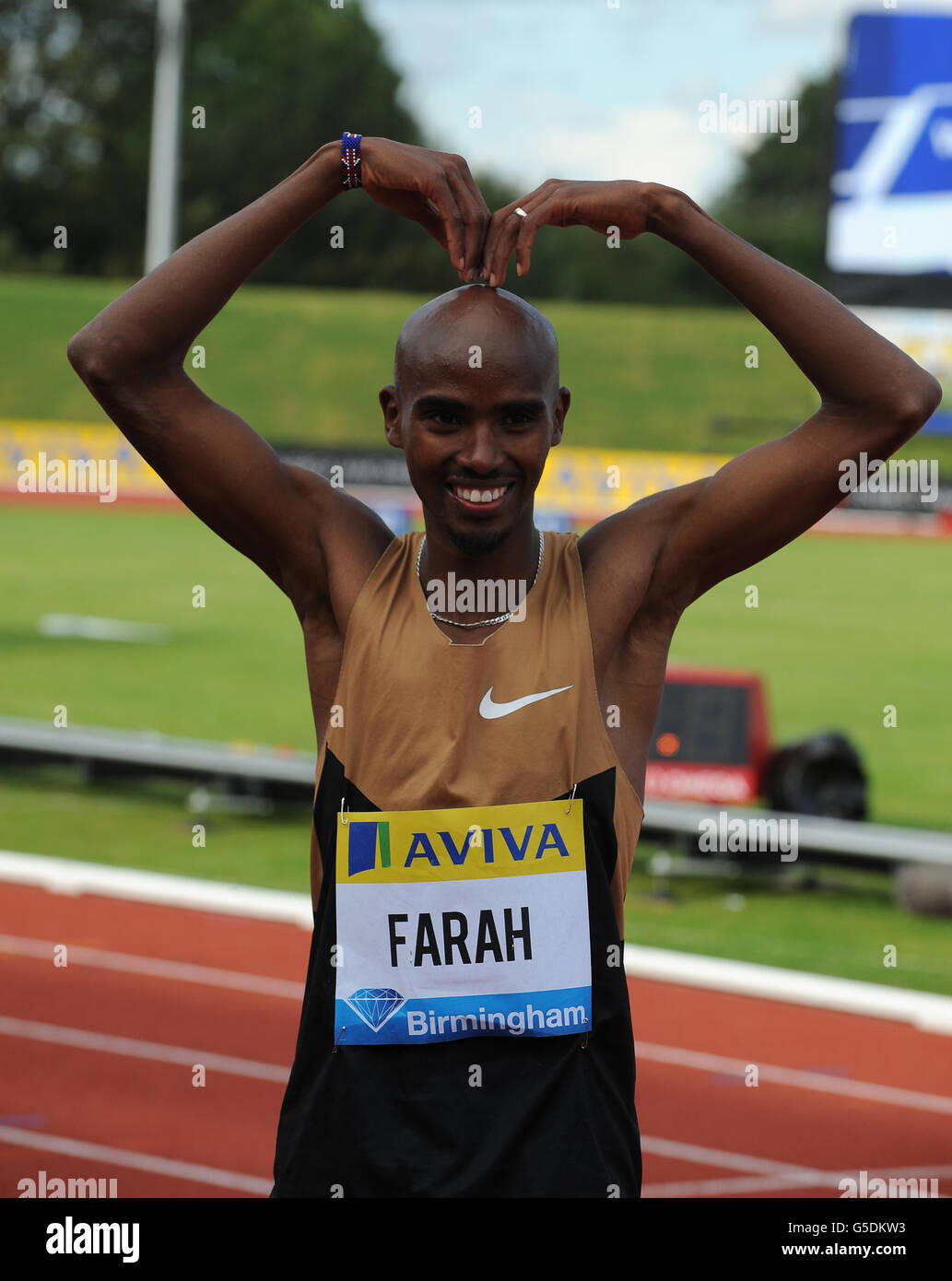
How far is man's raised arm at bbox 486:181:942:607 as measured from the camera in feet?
7.96

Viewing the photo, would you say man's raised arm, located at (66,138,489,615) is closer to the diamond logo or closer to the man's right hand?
the man's right hand

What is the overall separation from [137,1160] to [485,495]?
373 cm

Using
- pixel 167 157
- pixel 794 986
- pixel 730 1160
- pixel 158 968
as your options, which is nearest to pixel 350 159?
pixel 730 1160

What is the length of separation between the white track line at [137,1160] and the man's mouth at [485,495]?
3401 millimetres

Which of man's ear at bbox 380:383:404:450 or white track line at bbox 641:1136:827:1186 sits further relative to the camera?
white track line at bbox 641:1136:827:1186

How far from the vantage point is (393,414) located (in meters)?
2.56

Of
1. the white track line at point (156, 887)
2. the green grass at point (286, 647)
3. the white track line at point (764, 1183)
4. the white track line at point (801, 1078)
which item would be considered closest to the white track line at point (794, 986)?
the white track line at point (801, 1078)

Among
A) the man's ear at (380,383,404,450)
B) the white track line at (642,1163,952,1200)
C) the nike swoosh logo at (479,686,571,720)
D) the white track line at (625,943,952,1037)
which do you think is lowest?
the white track line at (642,1163,952,1200)

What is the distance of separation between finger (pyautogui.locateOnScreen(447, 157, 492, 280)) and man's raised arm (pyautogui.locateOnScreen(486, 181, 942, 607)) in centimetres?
2

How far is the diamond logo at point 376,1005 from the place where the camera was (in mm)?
2431

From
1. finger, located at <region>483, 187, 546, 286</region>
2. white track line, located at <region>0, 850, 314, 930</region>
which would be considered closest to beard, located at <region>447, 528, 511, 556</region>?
finger, located at <region>483, 187, 546, 286</region>

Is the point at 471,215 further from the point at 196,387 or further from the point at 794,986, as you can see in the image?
the point at 794,986
